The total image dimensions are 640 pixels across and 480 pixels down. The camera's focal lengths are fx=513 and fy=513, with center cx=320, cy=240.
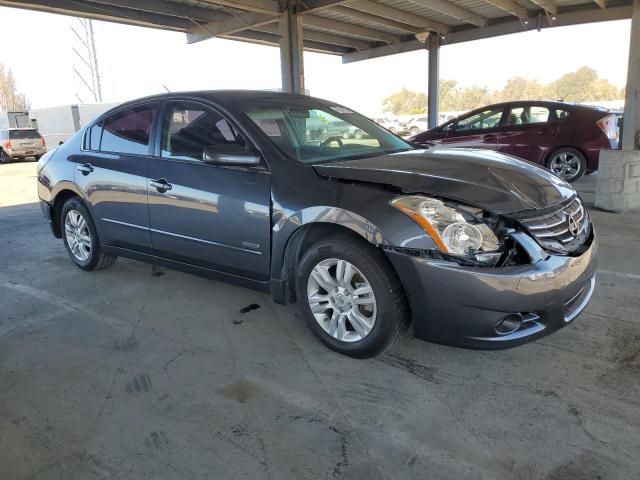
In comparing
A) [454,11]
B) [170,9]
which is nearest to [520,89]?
[454,11]

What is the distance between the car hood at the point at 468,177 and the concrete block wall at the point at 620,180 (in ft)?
14.0

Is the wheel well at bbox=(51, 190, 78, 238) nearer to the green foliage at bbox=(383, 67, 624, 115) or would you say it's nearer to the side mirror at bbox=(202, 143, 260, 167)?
the side mirror at bbox=(202, 143, 260, 167)

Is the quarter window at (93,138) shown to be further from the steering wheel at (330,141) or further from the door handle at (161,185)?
the steering wheel at (330,141)

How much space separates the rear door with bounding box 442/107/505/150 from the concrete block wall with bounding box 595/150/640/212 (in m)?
2.32

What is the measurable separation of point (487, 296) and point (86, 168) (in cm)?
356

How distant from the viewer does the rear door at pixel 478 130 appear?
9.12m

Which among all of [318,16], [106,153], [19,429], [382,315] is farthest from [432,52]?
[19,429]

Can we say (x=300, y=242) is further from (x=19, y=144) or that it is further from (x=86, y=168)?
(x=19, y=144)

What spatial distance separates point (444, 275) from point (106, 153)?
3139 millimetres

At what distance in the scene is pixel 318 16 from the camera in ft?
42.1

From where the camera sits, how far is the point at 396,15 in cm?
1256

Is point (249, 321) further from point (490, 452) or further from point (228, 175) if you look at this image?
point (490, 452)

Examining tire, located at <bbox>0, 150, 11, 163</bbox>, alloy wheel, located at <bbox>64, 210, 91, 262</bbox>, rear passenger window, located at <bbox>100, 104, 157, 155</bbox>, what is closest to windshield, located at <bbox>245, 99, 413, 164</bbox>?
rear passenger window, located at <bbox>100, 104, 157, 155</bbox>

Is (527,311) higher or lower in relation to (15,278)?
higher
